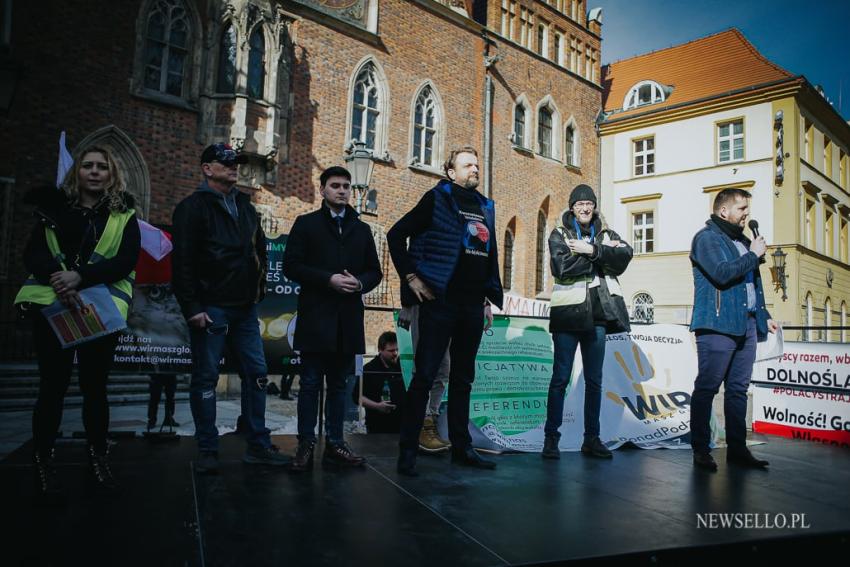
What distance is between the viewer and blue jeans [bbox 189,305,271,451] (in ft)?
12.6

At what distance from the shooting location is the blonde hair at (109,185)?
3.47 meters

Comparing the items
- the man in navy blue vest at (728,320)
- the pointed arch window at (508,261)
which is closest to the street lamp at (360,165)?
the man in navy blue vest at (728,320)

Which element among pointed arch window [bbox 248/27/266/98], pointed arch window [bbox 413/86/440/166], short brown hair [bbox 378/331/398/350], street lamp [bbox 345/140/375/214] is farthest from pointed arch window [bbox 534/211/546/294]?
short brown hair [bbox 378/331/398/350]

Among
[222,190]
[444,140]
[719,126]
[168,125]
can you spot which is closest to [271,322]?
[222,190]

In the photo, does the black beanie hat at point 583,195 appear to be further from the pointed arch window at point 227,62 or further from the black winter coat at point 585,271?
the pointed arch window at point 227,62

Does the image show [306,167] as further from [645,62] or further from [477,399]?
[645,62]

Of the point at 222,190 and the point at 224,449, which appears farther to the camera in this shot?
the point at 224,449

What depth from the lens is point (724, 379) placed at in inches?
188

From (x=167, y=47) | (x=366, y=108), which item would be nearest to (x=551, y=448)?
(x=167, y=47)

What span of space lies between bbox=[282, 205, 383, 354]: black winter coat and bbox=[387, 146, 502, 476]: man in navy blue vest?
302 millimetres

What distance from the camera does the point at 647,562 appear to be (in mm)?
2584

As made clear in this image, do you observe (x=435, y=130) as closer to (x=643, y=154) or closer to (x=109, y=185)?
(x=643, y=154)

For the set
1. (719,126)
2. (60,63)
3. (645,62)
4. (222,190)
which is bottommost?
(222,190)

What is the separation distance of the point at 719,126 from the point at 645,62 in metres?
6.64
